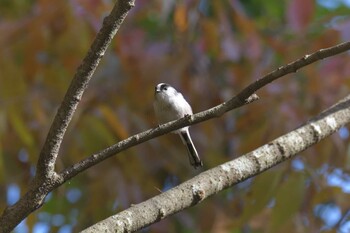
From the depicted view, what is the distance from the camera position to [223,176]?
1961 mm

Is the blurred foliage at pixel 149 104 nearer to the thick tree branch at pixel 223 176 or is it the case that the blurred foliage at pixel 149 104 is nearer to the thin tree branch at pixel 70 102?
the thick tree branch at pixel 223 176

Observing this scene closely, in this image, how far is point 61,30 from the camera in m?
3.24

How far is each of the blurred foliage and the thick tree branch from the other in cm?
32

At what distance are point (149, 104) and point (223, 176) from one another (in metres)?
1.56

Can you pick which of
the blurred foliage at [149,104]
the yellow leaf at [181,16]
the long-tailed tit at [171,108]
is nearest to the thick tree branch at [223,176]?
the blurred foliage at [149,104]

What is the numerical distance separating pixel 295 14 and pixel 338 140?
714 mm

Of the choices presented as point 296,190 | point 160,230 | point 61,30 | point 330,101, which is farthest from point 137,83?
point 296,190

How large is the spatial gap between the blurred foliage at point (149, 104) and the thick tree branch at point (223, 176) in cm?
32

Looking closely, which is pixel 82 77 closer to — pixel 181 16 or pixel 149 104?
pixel 149 104

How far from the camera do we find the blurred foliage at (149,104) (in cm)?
299

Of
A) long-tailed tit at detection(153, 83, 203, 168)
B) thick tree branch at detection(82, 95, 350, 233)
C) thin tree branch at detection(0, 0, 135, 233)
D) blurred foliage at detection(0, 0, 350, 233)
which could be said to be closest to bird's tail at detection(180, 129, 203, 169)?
long-tailed tit at detection(153, 83, 203, 168)

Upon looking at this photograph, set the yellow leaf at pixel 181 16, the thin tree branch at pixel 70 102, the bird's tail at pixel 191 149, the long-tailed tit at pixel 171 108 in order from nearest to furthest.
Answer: the thin tree branch at pixel 70 102 < the long-tailed tit at pixel 171 108 < the bird's tail at pixel 191 149 < the yellow leaf at pixel 181 16

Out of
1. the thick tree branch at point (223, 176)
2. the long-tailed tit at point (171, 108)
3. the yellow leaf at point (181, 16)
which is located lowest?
the thick tree branch at point (223, 176)

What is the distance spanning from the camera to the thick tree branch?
1.70 m
